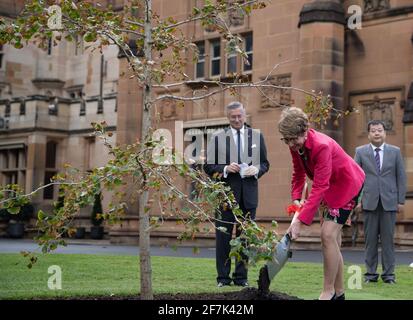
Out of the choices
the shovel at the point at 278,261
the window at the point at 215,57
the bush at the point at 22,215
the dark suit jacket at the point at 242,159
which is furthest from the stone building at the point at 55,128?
the shovel at the point at 278,261

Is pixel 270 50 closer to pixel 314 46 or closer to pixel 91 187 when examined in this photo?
pixel 314 46

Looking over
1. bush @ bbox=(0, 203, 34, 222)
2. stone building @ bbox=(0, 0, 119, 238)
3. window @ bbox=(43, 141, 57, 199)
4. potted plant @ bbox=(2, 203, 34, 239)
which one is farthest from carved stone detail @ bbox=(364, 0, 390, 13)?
bush @ bbox=(0, 203, 34, 222)

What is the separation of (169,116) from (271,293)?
15916 millimetres

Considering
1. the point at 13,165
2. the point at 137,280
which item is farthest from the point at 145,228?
the point at 13,165

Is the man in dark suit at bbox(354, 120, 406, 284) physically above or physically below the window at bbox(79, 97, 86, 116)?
below

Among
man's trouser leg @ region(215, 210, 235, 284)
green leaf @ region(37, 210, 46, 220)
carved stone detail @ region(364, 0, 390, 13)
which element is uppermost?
carved stone detail @ region(364, 0, 390, 13)

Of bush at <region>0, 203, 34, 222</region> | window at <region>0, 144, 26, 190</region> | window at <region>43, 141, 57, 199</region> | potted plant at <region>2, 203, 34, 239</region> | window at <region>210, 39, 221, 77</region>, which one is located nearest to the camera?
window at <region>210, 39, 221, 77</region>

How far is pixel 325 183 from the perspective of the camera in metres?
5.82

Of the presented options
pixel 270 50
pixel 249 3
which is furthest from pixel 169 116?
pixel 249 3

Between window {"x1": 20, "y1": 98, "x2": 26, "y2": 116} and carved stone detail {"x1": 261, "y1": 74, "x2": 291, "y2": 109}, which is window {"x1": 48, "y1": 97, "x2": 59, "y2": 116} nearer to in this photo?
window {"x1": 20, "y1": 98, "x2": 26, "y2": 116}

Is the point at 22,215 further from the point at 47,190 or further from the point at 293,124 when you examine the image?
the point at 293,124

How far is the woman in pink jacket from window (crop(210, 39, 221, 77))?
589 inches

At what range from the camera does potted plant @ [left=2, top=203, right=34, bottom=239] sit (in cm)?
2775

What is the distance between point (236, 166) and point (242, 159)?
31 centimetres
